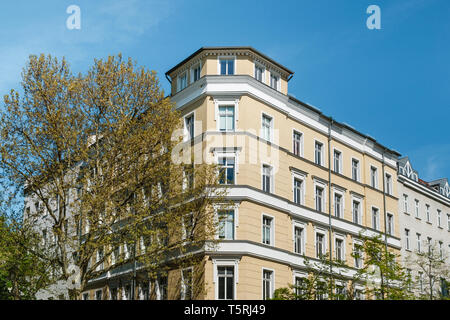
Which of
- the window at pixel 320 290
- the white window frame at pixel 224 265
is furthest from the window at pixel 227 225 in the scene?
the window at pixel 320 290

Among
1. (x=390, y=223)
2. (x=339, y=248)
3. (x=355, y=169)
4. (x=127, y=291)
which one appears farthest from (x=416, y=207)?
(x=127, y=291)

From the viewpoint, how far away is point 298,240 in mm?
41969

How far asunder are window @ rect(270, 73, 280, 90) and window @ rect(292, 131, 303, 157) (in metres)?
3.85

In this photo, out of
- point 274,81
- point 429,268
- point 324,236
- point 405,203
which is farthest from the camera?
point 405,203

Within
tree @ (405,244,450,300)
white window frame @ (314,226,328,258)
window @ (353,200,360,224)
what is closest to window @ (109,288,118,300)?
white window frame @ (314,226,328,258)

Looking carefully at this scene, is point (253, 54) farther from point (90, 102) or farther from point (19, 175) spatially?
point (19, 175)

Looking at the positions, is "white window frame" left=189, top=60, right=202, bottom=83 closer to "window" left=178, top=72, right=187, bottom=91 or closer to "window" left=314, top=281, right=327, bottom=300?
"window" left=178, top=72, right=187, bottom=91

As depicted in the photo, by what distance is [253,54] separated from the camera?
40.4m

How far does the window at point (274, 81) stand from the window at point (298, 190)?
683 centimetres

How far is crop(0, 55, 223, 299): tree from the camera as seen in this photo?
32.0 m

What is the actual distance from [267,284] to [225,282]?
3226 mm

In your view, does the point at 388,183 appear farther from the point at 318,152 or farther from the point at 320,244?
the point at 320,244
